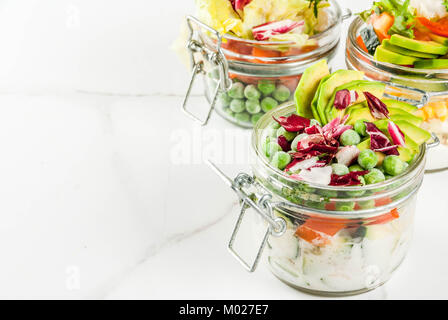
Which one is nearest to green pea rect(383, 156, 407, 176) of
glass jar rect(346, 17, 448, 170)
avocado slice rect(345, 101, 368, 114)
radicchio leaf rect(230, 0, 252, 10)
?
avocado slice rect(345, 101, 368, 114)

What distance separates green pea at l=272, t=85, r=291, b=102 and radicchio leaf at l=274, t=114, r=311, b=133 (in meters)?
0.26

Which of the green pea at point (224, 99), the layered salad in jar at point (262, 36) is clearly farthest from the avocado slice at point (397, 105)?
the green pea at point (224, 99)

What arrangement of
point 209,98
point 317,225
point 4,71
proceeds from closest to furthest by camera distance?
point 317,225 < point 209,98 < point 4,71

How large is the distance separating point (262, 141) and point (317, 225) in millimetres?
148

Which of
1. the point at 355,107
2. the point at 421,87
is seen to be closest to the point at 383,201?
the point at 355,107

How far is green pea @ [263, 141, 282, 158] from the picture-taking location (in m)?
0.84

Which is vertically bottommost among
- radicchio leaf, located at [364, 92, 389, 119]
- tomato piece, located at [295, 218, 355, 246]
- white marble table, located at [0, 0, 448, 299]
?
white marble table, located at [0, 0, 448, 299]

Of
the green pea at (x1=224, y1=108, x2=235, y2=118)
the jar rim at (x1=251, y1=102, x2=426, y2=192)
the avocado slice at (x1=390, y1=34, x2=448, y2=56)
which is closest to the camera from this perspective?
the jar rim at (x1=251, y1=102, x2=426, y2=192)

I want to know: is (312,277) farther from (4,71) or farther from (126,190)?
(4,71)

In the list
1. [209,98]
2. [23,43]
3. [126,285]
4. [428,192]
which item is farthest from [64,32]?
[428,192]

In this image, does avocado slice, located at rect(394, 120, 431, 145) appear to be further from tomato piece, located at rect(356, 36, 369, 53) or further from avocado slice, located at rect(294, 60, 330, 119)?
tomato piece, located at rect(356, 36, 369, 53)

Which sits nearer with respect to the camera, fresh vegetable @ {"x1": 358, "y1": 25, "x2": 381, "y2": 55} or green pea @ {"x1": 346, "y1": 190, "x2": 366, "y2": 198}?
green pea @ {"x1": 346, "y1": 190, "x2": 366, "y2": 198}

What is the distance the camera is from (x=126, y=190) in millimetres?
1084

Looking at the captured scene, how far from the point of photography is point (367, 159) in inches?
30.8
